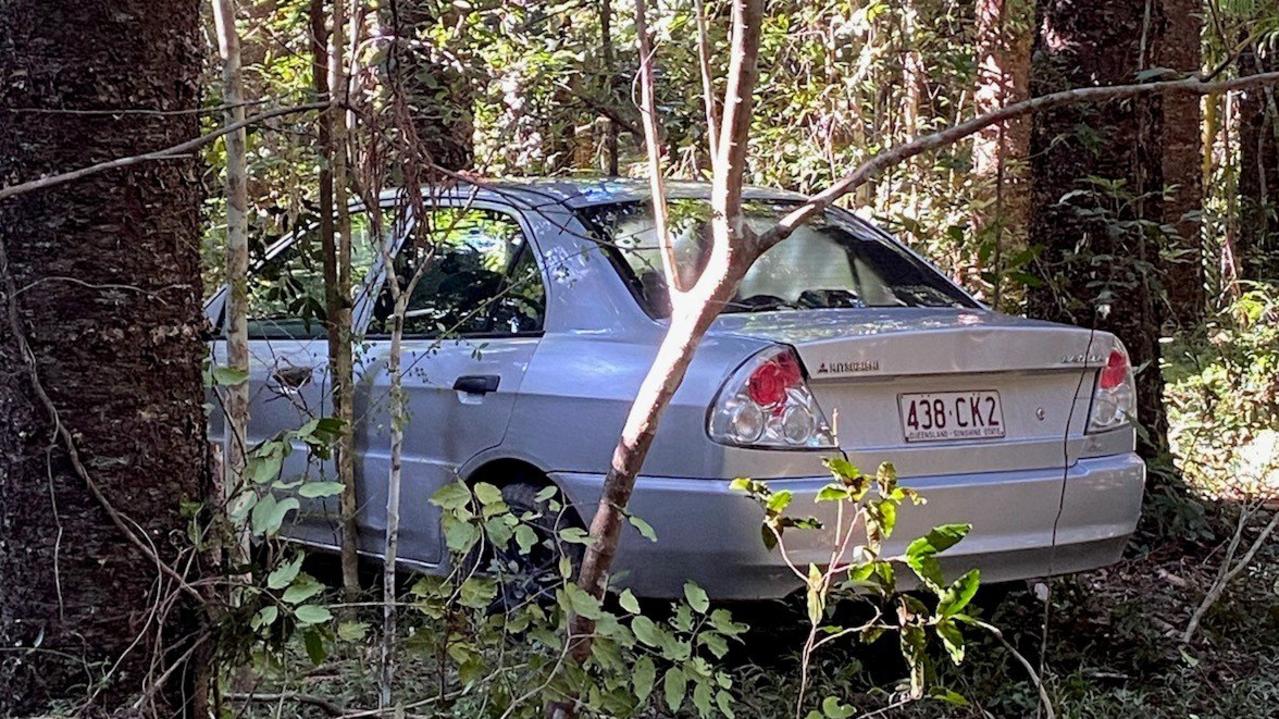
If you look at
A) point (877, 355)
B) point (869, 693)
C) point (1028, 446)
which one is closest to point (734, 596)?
point (869, 693)

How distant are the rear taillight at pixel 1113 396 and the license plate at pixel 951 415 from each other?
1.40 feet

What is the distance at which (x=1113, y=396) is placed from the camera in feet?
15.0

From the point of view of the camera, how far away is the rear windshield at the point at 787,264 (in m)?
4.51

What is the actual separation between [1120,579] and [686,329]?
338 cm

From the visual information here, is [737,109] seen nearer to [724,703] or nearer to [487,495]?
[487,495]

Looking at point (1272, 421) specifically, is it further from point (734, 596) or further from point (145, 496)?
point (145, 496)

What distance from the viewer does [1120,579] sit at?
5.65 metres

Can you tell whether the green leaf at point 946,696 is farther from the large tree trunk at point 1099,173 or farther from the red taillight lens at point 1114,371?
the large tree trunk at point 1099,173

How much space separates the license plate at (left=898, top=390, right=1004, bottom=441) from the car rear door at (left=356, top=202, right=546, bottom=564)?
47.4 inches

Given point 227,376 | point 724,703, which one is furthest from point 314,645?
point 724,703

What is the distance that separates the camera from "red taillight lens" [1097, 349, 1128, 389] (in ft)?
14.9

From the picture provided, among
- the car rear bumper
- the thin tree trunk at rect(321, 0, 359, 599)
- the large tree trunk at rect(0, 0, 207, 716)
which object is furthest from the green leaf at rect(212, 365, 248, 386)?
the thin tree trunk at rect(321, 0, 359, 599)

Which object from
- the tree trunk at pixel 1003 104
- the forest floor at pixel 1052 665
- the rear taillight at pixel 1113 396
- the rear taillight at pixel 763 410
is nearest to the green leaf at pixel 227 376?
the forest floor at pixel 1052 665

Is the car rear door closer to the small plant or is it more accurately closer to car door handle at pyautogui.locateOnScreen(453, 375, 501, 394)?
car door handle at pyautogui.locateOnScreen(453, 375, 501, 394)
